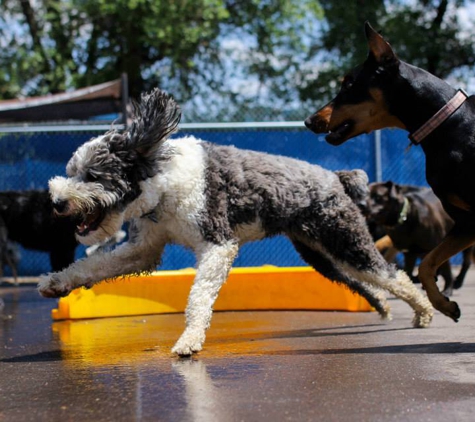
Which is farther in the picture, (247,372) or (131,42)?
(131,42)

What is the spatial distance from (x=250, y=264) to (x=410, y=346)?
6.32 metres

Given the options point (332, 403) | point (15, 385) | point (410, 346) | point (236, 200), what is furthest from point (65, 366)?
point (410, 346)

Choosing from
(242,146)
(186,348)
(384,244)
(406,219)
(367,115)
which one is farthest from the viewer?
(242,146)

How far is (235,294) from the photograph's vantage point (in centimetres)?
766

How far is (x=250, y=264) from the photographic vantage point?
11.2 metres

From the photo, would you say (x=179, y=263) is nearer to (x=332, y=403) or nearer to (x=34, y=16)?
(x=332, y=403)

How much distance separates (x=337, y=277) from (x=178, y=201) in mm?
1868

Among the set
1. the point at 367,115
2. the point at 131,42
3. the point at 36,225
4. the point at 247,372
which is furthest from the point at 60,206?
the point at 131,42

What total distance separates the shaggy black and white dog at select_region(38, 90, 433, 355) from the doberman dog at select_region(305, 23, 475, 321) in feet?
1.98

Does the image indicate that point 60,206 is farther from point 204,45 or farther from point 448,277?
point 204,45

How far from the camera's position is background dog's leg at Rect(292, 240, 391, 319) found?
238 inches

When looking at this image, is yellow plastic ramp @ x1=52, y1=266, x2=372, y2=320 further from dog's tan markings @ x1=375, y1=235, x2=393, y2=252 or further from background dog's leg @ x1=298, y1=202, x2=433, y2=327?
dog's tan markings @ x1=375, y1=235, x2=393, y2=252

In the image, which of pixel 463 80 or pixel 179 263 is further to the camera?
pixel 463 80

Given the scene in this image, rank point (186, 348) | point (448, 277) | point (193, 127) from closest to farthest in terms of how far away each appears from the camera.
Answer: point (186, 348) < point (448, 277) < point (193, 127)
